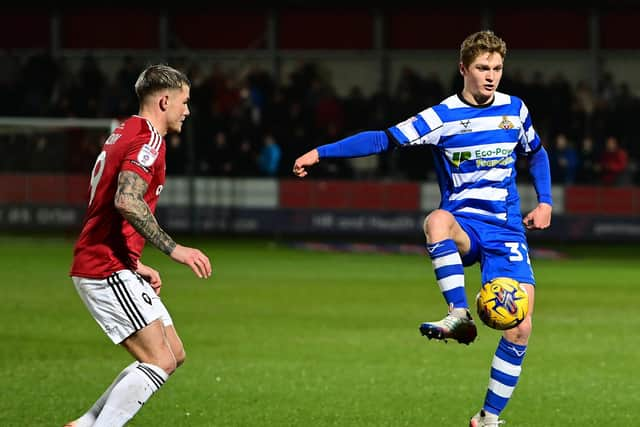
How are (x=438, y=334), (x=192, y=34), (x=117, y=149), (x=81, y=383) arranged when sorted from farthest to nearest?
1. (x=192, y=34)
2. (x=81, y=383)
3. (x=438, y=334)
4. (x=117, y=149)

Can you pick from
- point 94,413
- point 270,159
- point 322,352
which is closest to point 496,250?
point 94,413

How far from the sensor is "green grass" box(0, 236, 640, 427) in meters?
9.31

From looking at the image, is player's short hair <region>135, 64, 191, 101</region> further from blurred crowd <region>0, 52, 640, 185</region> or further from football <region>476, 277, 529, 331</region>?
blurred crowd <region>0, 52, 640, 185</region>

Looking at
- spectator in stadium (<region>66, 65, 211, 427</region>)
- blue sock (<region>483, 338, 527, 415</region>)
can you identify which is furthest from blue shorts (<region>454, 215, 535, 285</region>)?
spectator in stadium (<region>66, 65, 211, 427</region>)

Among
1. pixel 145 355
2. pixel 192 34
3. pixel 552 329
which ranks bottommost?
pixel 552 329

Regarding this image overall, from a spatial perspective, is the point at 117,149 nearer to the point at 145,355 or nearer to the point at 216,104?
the point at 145,355

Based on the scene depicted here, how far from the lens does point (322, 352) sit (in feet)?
40.5

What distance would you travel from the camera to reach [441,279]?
7.91m

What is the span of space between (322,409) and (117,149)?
10.8ft

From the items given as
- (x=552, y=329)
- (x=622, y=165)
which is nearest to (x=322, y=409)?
(x=552, y=329)

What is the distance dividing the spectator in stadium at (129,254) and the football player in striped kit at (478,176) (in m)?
1.26

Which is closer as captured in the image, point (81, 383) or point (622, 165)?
point (81, 383)

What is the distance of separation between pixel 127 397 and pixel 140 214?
95 centimetres

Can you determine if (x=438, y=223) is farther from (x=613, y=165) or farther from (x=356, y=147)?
(x=613, y=165)
